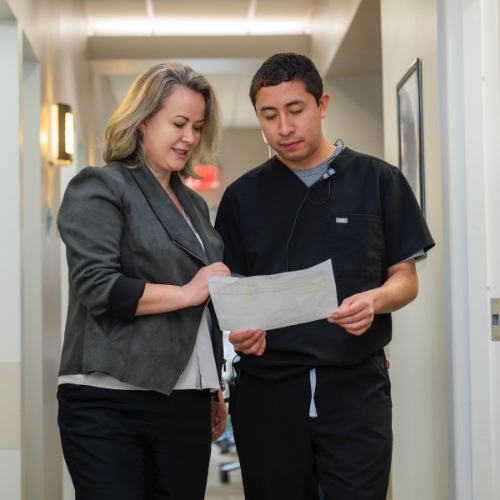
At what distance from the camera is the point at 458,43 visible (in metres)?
2.43

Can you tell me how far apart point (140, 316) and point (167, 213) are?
0.24m

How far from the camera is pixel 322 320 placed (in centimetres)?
201

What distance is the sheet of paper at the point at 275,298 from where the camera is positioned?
1795mm

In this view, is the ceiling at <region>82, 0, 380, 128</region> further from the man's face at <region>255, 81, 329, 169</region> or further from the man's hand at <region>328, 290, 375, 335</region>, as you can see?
the man's hand at <region>328, 290, 375, 335</region>

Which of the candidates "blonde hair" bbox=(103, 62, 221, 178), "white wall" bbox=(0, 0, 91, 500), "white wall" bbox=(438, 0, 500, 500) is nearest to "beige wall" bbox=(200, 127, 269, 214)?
"white wall" bbox=(0, 0, 91, 500)

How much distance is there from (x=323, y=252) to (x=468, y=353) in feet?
1.96

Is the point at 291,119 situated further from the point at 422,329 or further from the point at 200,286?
the point at 422,329

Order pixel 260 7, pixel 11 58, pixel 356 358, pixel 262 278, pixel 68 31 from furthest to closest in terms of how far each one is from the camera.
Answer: pixel 260 7 < pixel 68 31 < pixel 11 58 < pixel 356 358 < pixel 262 278

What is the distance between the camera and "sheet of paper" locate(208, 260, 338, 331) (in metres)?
1.79

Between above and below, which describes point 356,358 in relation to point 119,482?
above

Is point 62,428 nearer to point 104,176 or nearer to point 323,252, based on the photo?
point 104,176

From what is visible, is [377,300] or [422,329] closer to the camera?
[377,300]

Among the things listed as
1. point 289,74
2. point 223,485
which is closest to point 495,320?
point 289,74

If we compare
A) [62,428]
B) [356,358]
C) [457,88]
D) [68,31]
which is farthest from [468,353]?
[68,31]
